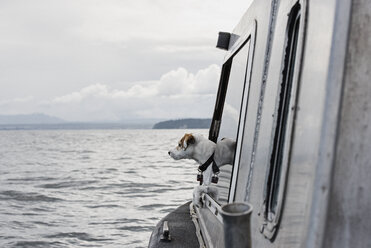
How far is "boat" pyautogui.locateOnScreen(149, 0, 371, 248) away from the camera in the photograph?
1.85m

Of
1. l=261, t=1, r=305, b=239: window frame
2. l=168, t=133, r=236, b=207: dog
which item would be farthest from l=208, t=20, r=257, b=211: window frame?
l=261, t=1, r=305, b=239: window frame

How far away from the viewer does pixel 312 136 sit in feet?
6.66

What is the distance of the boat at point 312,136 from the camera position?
6.08 feet

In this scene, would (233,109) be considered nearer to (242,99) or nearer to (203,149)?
(203,149)

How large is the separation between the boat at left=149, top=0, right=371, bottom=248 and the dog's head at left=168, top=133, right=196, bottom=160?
143 cm

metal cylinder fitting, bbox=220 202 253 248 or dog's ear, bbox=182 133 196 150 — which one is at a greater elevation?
dog's ear, bbox=182 133 196 150

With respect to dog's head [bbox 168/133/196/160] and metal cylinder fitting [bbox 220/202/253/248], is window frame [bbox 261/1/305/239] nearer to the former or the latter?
metal cylinder fitting [bbox 220/202/253/248]

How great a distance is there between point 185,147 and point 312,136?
272 centimetres

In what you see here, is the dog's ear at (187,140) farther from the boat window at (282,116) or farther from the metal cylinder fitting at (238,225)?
the metal cylinder fitting at (238,225)

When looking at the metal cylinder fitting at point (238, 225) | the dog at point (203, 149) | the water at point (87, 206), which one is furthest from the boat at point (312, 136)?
the water at point (87, 206)

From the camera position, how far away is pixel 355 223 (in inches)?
73.6

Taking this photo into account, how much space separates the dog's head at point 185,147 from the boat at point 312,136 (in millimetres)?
1430

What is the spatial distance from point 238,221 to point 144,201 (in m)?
16.8

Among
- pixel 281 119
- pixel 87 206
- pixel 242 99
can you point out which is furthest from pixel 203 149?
pixel 87 206
